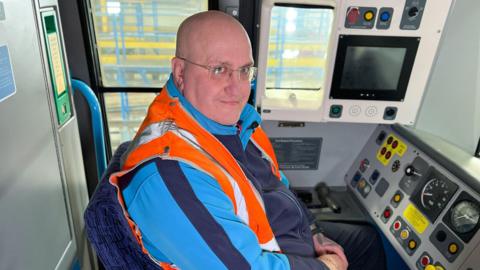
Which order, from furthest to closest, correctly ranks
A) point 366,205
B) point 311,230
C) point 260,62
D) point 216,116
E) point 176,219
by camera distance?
point 366,205 → point 260,62 → point 311,230 → point 216,116 → point 176,219

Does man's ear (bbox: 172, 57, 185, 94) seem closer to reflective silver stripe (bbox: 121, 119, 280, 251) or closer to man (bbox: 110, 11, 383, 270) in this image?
man (bbox: 110, 11, 383, 270)

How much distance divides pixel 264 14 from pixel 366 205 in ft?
4.17

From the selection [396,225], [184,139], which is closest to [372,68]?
[396,225]

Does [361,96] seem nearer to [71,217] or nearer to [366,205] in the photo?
[366,205]

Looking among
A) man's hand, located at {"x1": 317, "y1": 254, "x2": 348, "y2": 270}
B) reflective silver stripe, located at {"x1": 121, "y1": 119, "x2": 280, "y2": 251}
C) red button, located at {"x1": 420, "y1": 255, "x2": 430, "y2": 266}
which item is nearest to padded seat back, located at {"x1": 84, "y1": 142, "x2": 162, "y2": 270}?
reflective silver stripe, located at {"x1": 121, "y1": 119, "x2": 280, "y2": 251}

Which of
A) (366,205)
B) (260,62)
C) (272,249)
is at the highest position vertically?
(260,62)

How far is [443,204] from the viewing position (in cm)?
162

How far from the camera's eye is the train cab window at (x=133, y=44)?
2.20 meters

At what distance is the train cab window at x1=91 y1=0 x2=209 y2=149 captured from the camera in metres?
2.20

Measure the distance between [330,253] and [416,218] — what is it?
20.5 inches

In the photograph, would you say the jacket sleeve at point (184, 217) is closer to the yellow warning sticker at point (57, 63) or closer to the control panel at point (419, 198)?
the yellow warning sticker at point (57, 63)

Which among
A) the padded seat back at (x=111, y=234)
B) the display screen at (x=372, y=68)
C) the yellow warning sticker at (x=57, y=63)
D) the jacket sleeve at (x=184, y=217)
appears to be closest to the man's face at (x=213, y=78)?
the jacket sleeve at (x=184, y=217)

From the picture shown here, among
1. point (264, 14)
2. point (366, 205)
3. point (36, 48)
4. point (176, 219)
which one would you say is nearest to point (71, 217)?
point (36, 48)

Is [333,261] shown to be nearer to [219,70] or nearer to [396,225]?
[396,225]
